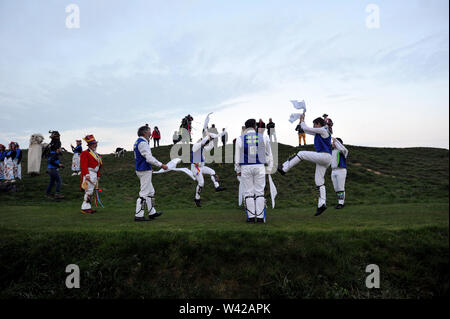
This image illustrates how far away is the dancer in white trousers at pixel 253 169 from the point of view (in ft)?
25.5

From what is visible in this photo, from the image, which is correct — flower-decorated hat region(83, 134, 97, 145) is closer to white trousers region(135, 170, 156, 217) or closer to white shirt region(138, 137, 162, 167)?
white trousers region(135, 170, 156, 217)

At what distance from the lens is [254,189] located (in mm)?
7895

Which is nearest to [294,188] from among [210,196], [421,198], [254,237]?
Result: [210,196]

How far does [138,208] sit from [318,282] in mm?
5451

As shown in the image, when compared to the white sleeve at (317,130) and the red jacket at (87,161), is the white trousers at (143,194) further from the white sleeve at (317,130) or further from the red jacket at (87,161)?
the white sleeve at (317,130)

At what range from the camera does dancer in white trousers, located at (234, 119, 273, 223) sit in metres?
7.78

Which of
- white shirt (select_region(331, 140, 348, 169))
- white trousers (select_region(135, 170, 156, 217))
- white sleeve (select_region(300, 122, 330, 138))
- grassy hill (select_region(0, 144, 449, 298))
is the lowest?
grassy hill (select_region(0, 144, 449, 298))

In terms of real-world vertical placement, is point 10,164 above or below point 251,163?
above

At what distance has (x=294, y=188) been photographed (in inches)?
686

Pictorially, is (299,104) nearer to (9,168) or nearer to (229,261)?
(229,261)

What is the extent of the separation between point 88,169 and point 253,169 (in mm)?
6239

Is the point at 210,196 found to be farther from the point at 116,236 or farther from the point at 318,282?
the point at 318,282

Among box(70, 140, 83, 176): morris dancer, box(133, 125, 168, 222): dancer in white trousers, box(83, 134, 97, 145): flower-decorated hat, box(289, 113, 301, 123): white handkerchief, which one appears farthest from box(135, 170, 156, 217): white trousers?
box(70, 140, 83, 176): morris dancer

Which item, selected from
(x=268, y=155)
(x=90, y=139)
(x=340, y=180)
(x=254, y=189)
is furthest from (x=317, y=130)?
(x=90, y=139)
